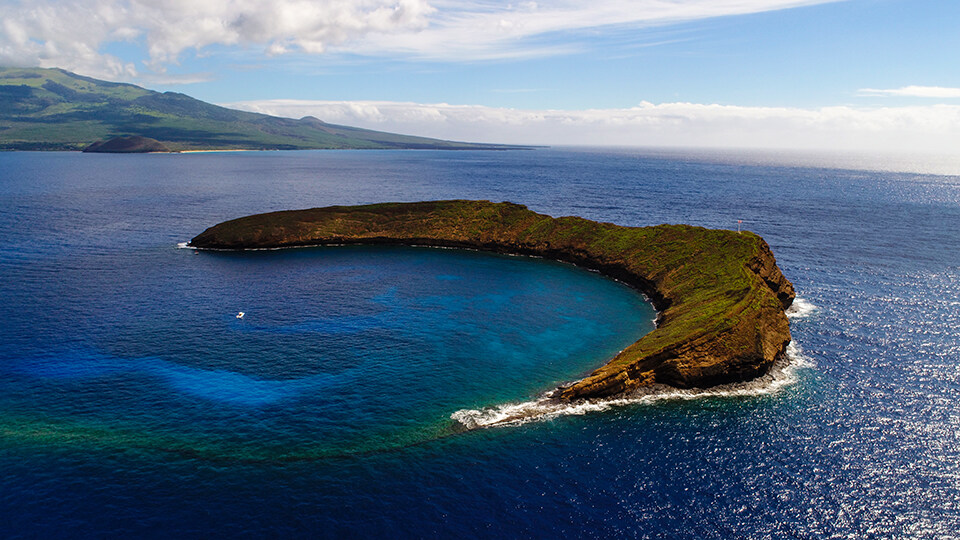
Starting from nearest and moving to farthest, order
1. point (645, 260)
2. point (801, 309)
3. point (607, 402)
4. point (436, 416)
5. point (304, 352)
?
point (436, 416) < point (607, 402) < point (304, 352) < point (801, 309) < point (645, 260)

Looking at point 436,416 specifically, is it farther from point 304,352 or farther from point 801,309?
point 801,309

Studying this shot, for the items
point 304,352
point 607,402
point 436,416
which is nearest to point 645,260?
point 607,402

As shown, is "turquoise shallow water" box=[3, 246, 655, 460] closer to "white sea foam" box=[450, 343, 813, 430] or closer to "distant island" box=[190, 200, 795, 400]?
"white sea foam" box=[450, 343, 813, 430]

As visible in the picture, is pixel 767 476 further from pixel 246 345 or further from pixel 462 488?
pixel 246 345

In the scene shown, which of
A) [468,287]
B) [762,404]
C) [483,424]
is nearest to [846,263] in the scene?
[762,404]

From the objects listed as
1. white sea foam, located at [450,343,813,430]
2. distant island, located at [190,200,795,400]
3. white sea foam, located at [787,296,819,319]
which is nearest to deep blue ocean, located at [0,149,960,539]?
white sea foam, located at [450,343,813,430]

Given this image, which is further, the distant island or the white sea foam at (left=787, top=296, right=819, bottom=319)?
the white sea foam at (left=787, top=296, right=819, bottom=319)

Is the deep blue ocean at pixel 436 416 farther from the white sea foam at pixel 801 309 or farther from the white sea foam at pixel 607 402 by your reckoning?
the white sea foam at pixel 801 309
